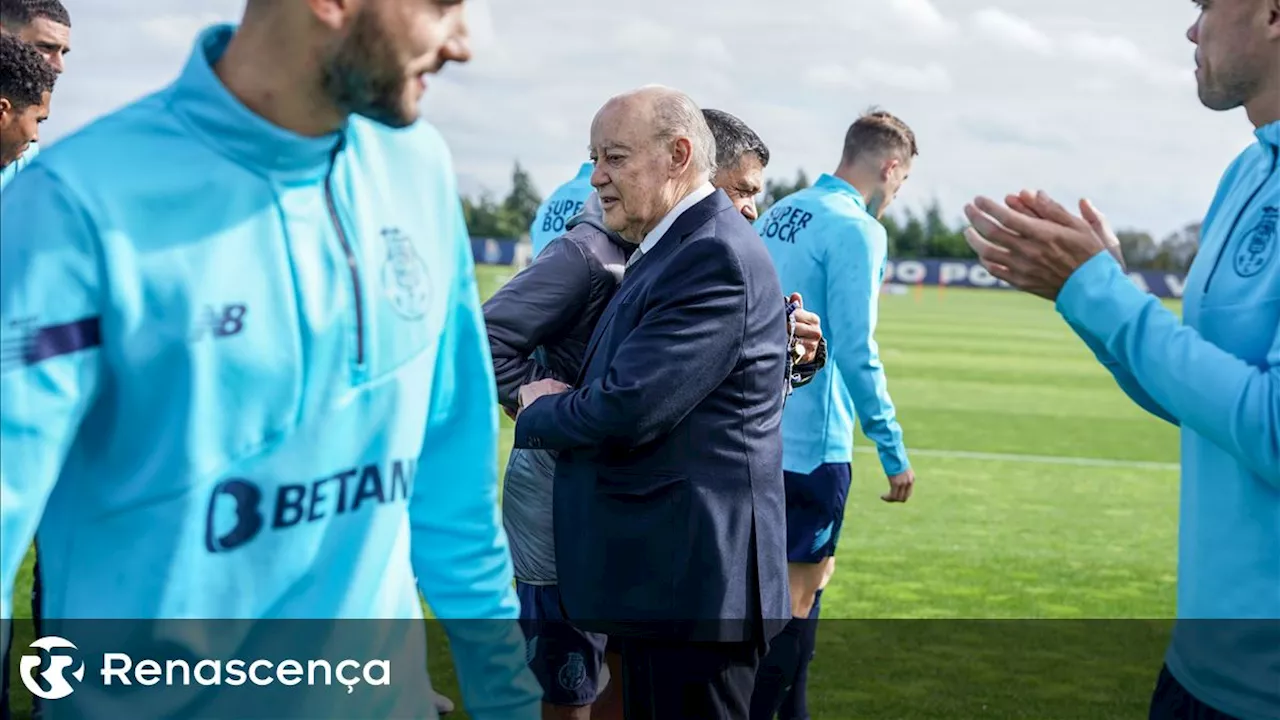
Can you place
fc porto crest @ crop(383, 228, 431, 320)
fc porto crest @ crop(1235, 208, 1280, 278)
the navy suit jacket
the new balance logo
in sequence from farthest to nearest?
the navy suit jacket < fc porto crest @ crop(1235, 208, 1280, 278) < fc porto crest @ crop(383, 228, 431, 320) < the new balance logo

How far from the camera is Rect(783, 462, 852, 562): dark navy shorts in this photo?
17.9ft

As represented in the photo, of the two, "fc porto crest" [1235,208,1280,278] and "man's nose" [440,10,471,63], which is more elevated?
"man's nose" [440,10,471,63]

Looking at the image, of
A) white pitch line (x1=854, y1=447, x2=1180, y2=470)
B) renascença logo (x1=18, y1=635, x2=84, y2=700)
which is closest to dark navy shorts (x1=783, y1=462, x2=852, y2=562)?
renascença logo (x1=18, y1=635, x2=84, y2=700)

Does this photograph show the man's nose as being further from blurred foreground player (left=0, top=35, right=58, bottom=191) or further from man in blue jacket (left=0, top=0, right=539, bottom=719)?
blurred foreground player (left=0, top=35, right=58, bottom=191)

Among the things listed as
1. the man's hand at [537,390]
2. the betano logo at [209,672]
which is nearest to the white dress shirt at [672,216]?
the man's hand at [537,390]

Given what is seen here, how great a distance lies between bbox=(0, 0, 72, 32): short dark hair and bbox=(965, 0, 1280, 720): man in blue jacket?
3473mm

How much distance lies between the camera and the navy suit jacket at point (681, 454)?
10.5 ft

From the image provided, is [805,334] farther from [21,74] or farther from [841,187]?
[21,74]

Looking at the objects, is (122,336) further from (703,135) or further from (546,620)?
(546,620)

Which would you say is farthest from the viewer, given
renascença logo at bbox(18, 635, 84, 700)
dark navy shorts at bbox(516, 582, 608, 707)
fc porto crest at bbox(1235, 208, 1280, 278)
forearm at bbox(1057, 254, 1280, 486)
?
dark navy shorts at bbox(516, 582, 608, 707)

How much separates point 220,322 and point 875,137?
463 cm

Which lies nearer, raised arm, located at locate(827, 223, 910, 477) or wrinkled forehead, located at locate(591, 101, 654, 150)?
wrinkled forehead, located at locate(591, 101, 654, 150)

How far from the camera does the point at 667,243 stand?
3.36 meters

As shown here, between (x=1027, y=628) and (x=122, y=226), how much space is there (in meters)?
6.03
